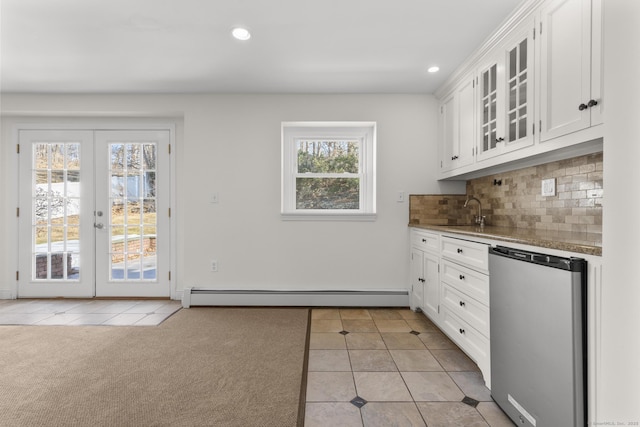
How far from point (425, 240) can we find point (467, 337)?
0.97m

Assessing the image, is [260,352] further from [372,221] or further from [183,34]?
[183,34]

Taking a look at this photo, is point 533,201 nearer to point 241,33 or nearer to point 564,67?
point 564,67

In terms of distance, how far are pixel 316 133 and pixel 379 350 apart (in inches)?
91.4

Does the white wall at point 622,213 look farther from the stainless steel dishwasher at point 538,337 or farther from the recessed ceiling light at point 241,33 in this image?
the recessed ceiling light at point 241,33

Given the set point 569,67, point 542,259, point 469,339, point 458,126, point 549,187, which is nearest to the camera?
point 542,259

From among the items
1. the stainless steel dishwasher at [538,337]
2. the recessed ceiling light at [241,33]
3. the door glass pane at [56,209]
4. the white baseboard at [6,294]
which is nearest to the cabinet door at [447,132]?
the stainless steel dishwasher at [538,337]

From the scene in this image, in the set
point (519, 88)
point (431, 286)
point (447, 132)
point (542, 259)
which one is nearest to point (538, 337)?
point (542, 259)

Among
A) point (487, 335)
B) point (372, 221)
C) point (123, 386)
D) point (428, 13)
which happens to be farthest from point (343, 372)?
point (428, 13)

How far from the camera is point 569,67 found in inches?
60.6

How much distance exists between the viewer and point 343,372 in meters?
1.93

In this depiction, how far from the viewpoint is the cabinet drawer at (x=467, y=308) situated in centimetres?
180

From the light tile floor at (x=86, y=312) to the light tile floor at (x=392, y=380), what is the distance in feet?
5.36

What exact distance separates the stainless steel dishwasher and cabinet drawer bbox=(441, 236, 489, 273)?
14 centimetres

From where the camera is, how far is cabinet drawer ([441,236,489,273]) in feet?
5.94
